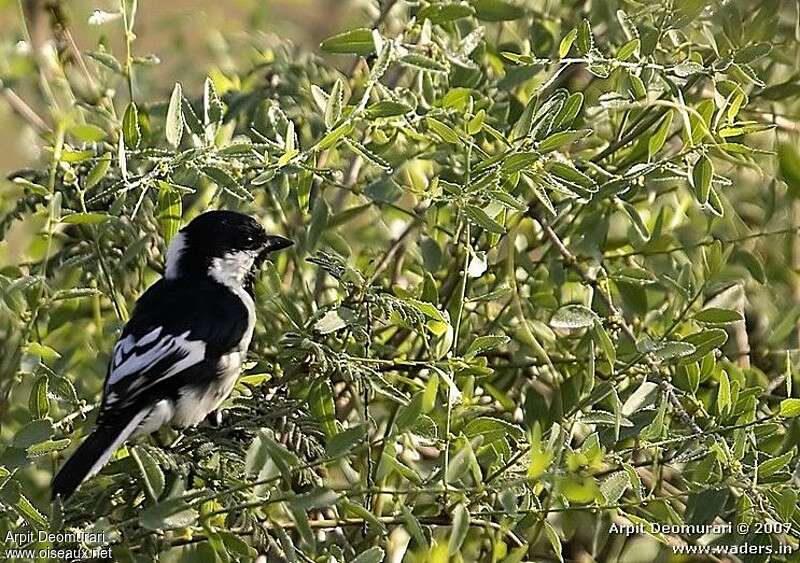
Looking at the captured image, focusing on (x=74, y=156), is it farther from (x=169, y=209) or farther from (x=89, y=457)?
(x=89, y=457)

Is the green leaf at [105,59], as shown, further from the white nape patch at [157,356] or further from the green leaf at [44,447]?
the green leaf at [44,447]

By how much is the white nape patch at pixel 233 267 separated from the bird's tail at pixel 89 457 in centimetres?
43

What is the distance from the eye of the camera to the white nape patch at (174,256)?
183cm

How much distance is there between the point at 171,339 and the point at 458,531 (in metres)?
0.84

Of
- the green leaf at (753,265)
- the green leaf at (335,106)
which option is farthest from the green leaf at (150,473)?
the green leaf at (753,265)

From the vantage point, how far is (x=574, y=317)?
1.56 m

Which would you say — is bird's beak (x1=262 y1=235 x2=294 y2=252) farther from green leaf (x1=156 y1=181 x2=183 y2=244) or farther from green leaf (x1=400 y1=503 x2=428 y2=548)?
green leaf (x1=400 y1=503 x2=428 y2=548)

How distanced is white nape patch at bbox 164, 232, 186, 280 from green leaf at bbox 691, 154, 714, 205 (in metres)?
0.75

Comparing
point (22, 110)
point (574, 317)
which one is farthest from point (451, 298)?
point (22, 110)

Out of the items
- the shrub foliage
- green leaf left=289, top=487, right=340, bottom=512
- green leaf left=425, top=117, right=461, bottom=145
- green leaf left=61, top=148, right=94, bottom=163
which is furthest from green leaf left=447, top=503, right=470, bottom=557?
green leaf left=61, top=148, right=94, bottom=163

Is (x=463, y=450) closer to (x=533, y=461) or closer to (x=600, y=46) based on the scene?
(x=533, y=461)

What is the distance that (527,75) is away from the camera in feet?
5.45

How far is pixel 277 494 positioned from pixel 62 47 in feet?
4.12

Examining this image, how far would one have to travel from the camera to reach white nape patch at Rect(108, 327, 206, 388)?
1.75 meters
